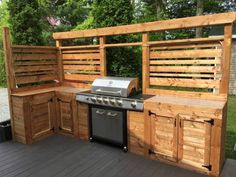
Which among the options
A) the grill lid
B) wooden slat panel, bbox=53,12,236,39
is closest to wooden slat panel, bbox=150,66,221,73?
the grill lid

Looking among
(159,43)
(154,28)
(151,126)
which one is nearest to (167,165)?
(151,126)

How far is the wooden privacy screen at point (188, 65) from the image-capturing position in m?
3.11

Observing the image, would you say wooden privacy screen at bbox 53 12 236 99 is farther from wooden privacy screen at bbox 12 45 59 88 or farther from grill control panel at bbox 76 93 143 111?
wooden privacy screen at bbox 12 45 59 88

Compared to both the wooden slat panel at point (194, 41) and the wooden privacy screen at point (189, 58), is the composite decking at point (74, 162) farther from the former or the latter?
the wooden slat panel at point (194, 41)

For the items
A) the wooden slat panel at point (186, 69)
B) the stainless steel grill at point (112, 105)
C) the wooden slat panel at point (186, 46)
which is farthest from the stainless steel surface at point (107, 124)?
the wooden slat panel at point (186, 46)

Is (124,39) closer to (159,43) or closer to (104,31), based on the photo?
(104,31)

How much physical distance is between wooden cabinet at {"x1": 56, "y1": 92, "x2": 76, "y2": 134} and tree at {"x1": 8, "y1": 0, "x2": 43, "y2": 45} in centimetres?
268

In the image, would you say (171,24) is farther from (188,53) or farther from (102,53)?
(102,53)

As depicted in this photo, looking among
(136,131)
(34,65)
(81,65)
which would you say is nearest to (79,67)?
(81,65)

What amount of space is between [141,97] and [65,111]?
1.65 m

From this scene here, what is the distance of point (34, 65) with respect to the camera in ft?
14.6

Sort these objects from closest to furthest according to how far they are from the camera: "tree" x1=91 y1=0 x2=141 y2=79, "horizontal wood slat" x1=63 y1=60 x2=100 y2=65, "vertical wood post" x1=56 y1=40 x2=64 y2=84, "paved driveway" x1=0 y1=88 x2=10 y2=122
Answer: "horizontal wood slat" x1=63 y1=60 x2=100 y2=65
"vertical wood post" x1=56 y1=40 x2=64 y2=84
"tree" x1=91 y1=0 x2=141 y2=79
"paved driveway" x1=0 y1=88 x2=10 y2=122

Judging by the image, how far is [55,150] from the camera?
12.3 ft

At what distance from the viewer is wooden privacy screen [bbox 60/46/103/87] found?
172 inches
